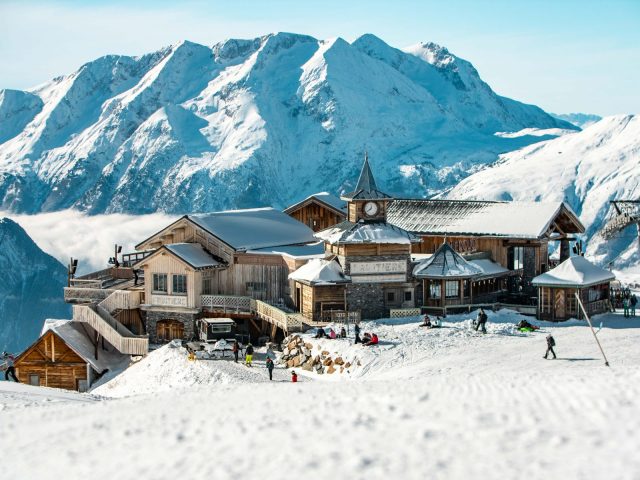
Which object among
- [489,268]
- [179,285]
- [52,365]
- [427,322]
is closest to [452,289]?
[427,322]

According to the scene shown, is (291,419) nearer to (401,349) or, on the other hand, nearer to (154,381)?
(401,349)

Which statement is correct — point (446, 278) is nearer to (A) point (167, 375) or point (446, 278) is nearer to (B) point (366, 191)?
(B) point (366, 191)

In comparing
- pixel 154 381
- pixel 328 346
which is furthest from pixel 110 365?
pixel 328 346

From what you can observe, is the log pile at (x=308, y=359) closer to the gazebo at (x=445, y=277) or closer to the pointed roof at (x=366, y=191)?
the gazebo at (x=445, y=277)

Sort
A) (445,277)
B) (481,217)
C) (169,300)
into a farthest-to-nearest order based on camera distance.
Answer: (481,217)
(169,300)
(445,277)

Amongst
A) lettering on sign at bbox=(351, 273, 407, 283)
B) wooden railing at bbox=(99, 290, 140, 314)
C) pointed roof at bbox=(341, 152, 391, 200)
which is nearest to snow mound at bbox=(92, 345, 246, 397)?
wooden railing at bbox=(99, 290, 140, 314)

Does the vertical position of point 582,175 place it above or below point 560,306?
above

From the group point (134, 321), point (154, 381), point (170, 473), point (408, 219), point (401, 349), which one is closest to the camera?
point (170, 473)
